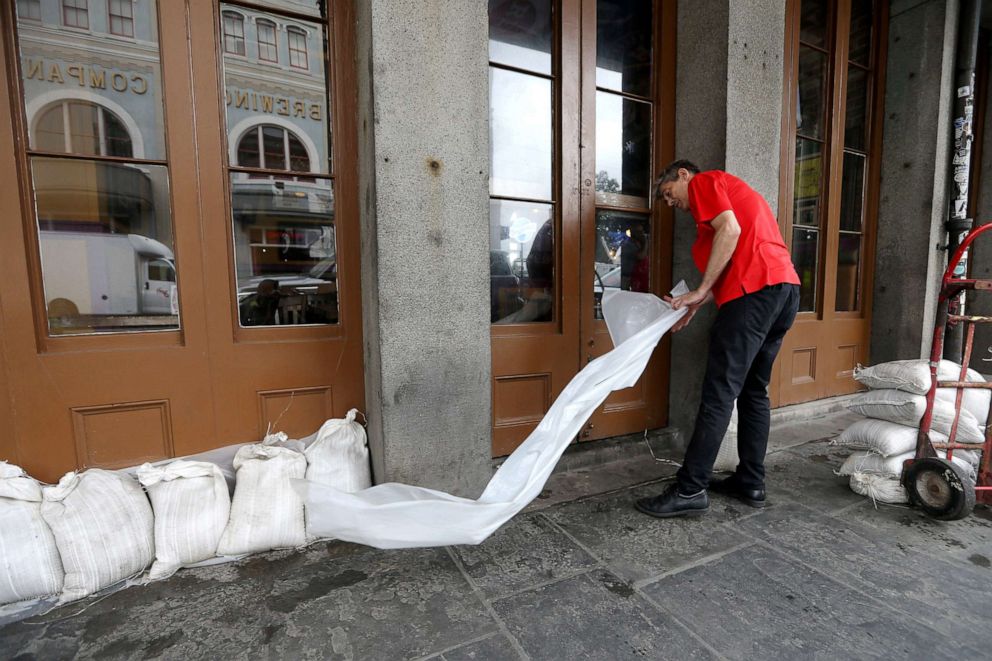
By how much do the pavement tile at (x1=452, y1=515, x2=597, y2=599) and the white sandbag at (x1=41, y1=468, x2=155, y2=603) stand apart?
4.43ft

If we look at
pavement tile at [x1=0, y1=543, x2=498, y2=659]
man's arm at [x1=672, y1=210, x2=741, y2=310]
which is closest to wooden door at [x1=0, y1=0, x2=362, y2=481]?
pavement tile at [x1=0, y1=543, x2=498, y2=659]

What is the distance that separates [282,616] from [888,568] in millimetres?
2529

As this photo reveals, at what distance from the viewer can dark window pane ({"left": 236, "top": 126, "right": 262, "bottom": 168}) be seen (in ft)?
8.09

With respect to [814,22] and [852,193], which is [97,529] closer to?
[814,22]

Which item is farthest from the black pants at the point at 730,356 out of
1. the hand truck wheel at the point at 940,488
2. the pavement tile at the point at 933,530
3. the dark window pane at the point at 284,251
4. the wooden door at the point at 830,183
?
the dark window pane at the point at 284,251

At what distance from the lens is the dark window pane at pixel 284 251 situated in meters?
2.53

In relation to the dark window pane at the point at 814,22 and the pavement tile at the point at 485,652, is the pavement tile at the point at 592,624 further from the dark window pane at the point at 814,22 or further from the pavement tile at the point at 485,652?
the dark window pane at the point at 814,22

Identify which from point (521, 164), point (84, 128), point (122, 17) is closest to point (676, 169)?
point (521, 164)

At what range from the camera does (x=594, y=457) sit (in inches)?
130

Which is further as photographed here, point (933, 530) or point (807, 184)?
point (807, 184)

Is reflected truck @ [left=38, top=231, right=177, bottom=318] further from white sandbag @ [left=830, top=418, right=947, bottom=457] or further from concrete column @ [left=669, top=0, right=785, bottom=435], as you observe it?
white sandbag @ [left=830, top=418, right=947, bottom=457]

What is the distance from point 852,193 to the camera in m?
4.55

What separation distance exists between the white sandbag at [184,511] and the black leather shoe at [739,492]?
2669mm

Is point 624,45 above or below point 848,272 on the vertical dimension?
above
